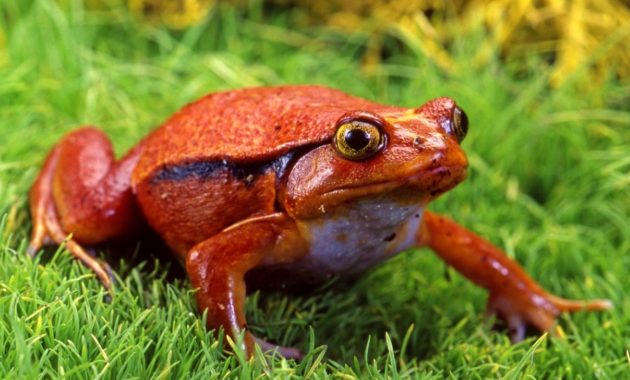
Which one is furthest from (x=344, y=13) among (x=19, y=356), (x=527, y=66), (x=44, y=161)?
(x=19, y=356)

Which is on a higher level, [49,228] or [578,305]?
[49,228]

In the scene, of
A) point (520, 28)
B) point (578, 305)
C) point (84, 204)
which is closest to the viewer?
point (84, 204)

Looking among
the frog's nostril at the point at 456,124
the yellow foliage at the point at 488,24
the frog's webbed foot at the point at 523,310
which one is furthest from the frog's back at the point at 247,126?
the yellow foliage at the point at 488,24

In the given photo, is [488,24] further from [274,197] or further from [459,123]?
[274,197]

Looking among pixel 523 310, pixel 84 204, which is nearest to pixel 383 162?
pixel 523 310

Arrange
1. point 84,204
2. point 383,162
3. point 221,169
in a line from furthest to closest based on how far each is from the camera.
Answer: point 84,204, point 221,169, point 383,162

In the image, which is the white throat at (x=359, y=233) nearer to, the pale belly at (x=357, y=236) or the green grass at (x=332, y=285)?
the pale belly at (x=357, y=236)
